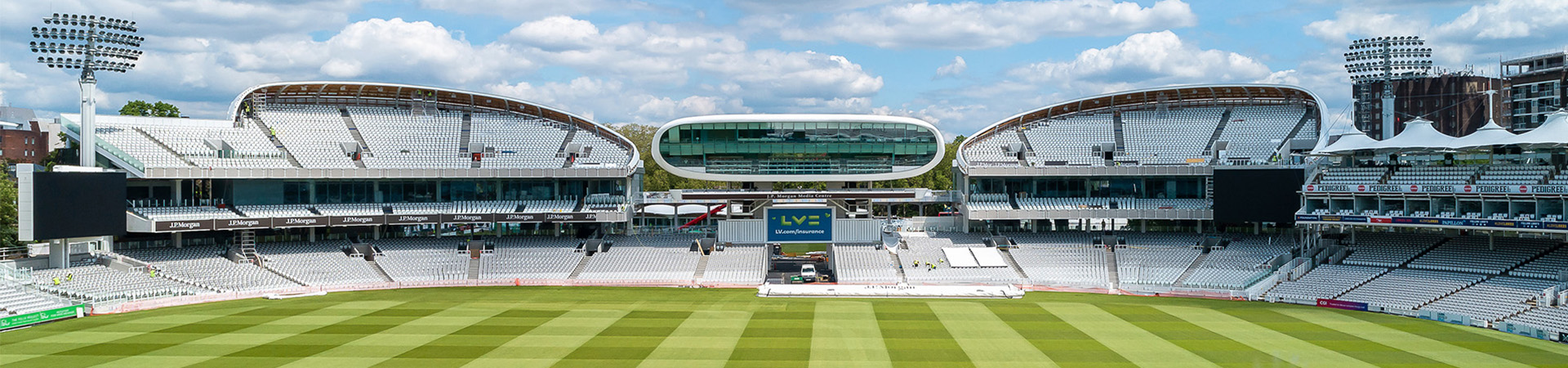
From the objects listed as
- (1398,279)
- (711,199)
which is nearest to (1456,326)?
(1398,279)

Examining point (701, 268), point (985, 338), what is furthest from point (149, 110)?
point (985, 338)

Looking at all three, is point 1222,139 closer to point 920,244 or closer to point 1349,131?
point 1349,131

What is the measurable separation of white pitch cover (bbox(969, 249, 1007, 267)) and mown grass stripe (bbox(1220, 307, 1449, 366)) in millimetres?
13815

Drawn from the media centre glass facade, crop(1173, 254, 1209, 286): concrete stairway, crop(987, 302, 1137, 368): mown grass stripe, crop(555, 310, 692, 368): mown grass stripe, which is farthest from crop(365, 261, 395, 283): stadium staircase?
crop(1173, 254, 1209, 286): concrete stairway

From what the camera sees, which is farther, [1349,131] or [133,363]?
[1349,131]

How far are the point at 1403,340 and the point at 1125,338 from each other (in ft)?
28.1

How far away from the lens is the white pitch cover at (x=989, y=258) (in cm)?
4984

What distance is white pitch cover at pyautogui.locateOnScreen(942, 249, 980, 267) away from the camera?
4988cm

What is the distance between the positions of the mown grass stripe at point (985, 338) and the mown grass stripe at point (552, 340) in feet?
39.6

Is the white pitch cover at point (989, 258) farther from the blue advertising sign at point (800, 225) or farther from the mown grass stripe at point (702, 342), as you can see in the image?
the mown grass stripe at point (702, 342)

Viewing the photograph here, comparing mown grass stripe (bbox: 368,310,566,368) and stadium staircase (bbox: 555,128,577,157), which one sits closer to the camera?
mown grass stripe (bbox: 368,310,566,368)

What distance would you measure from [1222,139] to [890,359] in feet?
128

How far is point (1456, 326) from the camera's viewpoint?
109ft

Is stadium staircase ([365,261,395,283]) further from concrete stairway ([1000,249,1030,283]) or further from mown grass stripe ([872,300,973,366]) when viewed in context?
concrete stairway ([1000,249,1030,283])
